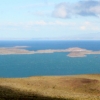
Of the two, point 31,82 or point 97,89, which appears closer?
point 97,89

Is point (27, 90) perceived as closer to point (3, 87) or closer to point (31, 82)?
point (3, 87)

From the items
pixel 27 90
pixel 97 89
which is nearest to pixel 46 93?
pixel 27 90

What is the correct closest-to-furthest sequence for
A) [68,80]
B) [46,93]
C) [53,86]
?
[46,93]
[53,86]
[68,80]

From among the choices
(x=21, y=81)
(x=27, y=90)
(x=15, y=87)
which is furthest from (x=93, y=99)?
(x=21, y=81)

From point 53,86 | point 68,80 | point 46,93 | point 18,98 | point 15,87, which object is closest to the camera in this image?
point 18,98

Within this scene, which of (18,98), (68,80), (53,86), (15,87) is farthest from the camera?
(68,80)

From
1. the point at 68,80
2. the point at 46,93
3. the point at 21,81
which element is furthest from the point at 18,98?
the point at 68,80

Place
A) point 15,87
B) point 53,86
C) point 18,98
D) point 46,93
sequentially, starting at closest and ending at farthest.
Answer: point 18,98 < point 46,93 < point 15,87 < point 53,86

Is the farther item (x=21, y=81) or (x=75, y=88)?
(x=21, y=81)

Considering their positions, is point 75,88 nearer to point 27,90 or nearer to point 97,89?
point 97,89
